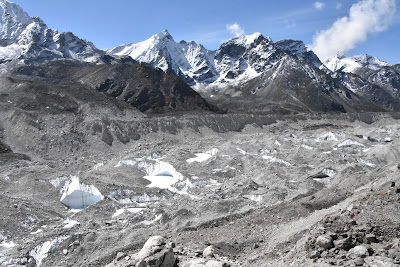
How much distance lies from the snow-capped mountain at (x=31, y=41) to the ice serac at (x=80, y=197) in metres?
95.5

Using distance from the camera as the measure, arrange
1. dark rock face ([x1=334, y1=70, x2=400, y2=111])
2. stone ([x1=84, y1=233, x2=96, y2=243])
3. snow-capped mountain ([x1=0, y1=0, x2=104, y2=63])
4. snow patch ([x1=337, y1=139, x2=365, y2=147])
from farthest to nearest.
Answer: dark rock face ([x1=334, y1=70, x2=400, y2=111]), snow-capped mountain ([x1=0, y1=0, x2=104, y2=63]), snow patch ([x1=337, y1=139, x2=365, y2=147]), stone ([x1=84, y1=233, x2=96, y2=243])

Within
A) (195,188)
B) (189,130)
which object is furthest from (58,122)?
(195,188)

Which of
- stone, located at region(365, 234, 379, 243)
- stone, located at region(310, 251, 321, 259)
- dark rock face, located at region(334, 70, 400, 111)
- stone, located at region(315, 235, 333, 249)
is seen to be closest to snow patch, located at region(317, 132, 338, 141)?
stone, located at region(365, 234, 379, 243)

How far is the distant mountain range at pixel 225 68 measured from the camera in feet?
366

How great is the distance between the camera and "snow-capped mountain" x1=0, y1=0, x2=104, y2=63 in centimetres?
11775

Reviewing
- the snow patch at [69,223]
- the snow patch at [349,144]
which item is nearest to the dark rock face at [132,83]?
the snow patch at [349,144]

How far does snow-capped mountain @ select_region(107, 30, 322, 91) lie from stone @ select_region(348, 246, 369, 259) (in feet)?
483

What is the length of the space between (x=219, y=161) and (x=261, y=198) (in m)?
14.5

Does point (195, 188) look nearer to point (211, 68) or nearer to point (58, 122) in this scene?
point (58, 122)

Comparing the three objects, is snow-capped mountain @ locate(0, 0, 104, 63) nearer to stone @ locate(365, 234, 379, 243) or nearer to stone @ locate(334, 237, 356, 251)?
stone @ locate(334, 237, 356, 251)

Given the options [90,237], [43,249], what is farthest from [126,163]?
[43,249]

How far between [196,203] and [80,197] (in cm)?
908

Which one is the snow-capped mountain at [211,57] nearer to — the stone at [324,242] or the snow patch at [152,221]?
the snow patch at [152,221]

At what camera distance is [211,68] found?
18425 cm
